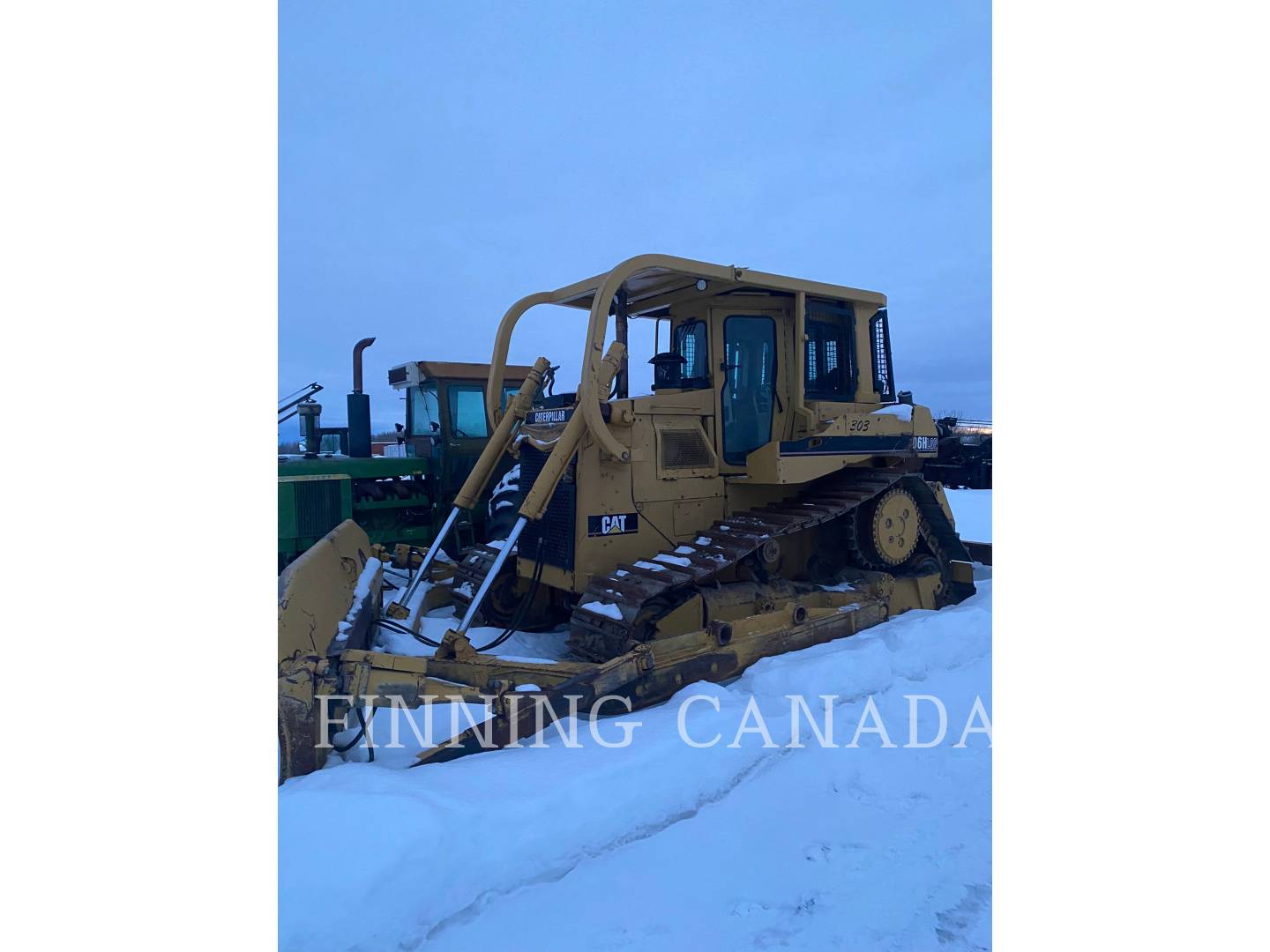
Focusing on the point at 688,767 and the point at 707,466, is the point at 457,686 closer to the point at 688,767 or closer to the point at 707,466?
the point at 688,767

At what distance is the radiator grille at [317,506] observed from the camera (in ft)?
23.7

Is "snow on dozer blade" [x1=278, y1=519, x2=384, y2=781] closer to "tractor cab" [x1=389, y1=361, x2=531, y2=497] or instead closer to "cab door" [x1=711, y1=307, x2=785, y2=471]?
"tractor cab" [x1=389, y1=361, x2=531, y2=497]

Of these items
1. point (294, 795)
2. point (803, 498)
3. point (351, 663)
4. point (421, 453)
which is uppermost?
point (421, 453)

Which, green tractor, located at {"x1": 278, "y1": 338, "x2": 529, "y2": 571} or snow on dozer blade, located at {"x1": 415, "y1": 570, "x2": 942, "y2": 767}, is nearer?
snow on dozer blade, located at {"x1": 415, "y1": 570, "x2": 942, "y2": 767}

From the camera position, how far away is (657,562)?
4852 millimetres

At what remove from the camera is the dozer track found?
4.44 meters

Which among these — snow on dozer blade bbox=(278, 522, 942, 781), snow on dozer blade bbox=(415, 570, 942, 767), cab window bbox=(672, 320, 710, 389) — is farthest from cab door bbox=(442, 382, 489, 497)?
snow on dozer blade bbox=(415, 570, 942, 767)

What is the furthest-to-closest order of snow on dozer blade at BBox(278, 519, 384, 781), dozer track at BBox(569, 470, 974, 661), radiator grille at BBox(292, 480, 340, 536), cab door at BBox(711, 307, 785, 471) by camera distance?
1. radiator grille at BBox(292, 480, 340, 536)
2. cab door at BBox(711, 307, 785, 471)
3. dozer track at BBox(569, 470, 974, 661)
4. snow on dozer blade at BBox(278, 519, 384, 781)

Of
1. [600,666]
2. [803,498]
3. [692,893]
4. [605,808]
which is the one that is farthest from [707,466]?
[692,893]

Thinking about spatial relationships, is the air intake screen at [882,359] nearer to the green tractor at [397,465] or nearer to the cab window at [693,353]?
the cab window at [693,353]

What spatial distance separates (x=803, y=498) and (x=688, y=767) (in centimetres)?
314

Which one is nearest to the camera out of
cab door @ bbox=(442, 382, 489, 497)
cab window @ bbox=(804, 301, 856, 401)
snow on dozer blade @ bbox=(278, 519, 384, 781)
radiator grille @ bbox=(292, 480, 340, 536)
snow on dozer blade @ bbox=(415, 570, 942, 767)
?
snow on dozer blade @ bbox=(278, 519, 384, 781)

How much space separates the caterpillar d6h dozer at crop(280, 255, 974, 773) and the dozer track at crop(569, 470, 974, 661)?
2cm

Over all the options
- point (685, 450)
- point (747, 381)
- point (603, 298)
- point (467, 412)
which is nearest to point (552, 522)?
point (685, 450)
